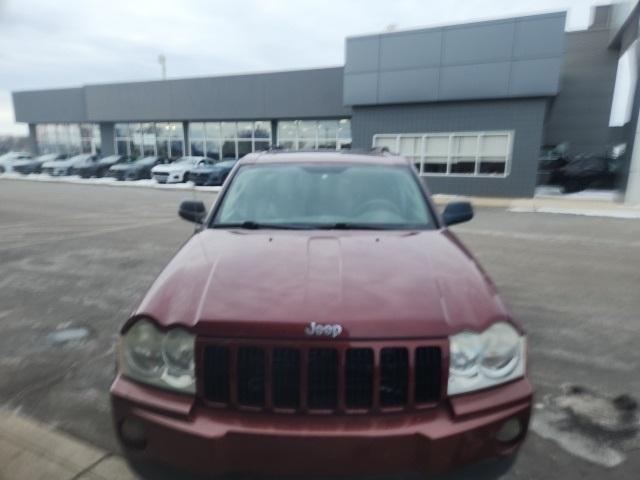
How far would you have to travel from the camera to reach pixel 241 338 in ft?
6.05

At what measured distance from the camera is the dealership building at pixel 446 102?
17.3 meters

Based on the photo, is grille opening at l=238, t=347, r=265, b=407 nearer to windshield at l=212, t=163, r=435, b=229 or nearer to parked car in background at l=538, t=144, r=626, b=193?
windshield at l=212, t=163, r=435, b=229

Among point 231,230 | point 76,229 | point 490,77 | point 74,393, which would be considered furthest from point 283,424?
point 490,77

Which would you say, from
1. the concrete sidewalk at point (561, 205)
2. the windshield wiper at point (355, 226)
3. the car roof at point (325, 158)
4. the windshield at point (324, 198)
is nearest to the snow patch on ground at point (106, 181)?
the concrete sidewalk at point (561, 205)

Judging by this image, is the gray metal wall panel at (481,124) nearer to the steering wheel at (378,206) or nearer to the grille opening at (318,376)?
the steering wheel at (378,206)

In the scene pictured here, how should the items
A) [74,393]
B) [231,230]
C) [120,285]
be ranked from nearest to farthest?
[231,230]
[74,393]
[120,285]

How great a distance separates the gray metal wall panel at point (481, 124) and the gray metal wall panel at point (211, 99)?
4.95 metres

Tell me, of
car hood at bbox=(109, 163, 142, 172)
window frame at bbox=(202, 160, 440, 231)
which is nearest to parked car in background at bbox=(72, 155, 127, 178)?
car hood at bbox=(109, 163, 142, 172)

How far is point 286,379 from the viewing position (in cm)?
186

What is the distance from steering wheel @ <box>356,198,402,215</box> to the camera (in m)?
3.26

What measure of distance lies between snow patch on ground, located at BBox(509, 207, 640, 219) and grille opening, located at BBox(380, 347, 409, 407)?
1464 cm

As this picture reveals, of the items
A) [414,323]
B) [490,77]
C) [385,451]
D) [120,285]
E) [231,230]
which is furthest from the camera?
[490,77]

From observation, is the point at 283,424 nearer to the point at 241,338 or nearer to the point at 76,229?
the point at 241,338

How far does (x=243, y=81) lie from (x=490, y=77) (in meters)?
Result: 14.8
